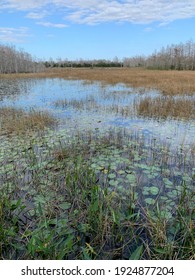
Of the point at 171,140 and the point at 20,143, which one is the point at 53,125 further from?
the point at 171,140

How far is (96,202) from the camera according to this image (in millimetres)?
2949

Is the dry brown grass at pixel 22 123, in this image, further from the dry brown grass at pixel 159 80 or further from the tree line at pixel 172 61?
the tree line at pixel 172 61

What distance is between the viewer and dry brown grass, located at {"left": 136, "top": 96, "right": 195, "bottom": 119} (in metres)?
9.18

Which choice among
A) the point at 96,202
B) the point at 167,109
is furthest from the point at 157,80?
the point at 96,202

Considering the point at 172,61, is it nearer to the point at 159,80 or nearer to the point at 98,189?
the point at 159,80

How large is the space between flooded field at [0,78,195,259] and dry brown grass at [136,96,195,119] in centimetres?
75

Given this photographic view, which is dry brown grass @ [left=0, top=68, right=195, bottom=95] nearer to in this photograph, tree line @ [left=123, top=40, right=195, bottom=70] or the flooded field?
the flooded field

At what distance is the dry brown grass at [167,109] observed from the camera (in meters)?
9.18

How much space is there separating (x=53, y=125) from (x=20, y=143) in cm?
216

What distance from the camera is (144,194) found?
365cm

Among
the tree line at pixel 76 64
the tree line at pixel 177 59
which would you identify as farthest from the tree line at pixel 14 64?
the tree line at pixel 177 59

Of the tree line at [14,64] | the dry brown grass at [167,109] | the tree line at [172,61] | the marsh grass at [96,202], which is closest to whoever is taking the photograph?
the marsh grass at [96,202]

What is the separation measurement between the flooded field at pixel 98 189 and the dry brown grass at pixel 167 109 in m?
0.75

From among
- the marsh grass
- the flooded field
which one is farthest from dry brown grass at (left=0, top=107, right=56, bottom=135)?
the marsh grass
